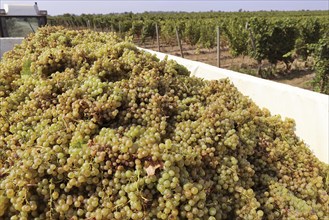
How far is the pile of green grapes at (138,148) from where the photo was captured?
5.93 feet

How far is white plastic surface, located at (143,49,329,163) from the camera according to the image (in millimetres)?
2564

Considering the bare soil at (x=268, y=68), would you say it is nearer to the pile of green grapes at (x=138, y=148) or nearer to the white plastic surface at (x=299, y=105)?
the white plastic surface at (x=299, y=105)

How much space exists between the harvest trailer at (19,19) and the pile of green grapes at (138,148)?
316 inches

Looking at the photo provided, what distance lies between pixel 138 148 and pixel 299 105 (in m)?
1.50

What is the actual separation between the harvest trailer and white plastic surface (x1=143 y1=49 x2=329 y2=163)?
27.9ft

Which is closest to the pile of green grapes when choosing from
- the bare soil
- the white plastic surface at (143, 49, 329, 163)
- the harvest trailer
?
the white plastic surface at (143, 49, 329, 163)

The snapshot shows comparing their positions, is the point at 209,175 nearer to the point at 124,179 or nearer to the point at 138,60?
the point at 124,179

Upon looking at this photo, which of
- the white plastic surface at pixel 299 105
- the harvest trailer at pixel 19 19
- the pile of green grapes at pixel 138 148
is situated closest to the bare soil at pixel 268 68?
the harvest trailer at pixel 19 19

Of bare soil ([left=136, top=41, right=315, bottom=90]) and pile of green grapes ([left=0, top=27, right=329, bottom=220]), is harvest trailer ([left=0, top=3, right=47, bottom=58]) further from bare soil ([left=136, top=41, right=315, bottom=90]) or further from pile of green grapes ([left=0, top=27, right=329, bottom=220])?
pile of green grapes ([left=0, top=27, right=329, bottom=220])

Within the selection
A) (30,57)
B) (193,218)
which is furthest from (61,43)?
(193,218)

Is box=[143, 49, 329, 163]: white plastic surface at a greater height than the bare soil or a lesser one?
greater

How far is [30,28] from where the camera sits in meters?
10.3

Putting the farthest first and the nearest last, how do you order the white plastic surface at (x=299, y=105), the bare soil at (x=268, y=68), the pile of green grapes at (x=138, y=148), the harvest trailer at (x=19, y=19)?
the bare soil at (x=268, y=68) → the harvest trailer at (x=19, y=19) → the white plastic surface at (x=299, y=105) → the pile of green grapes at (x=138, y=148)

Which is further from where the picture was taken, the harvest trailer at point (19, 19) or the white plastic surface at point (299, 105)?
the harvest trailer at point (19, 19)
